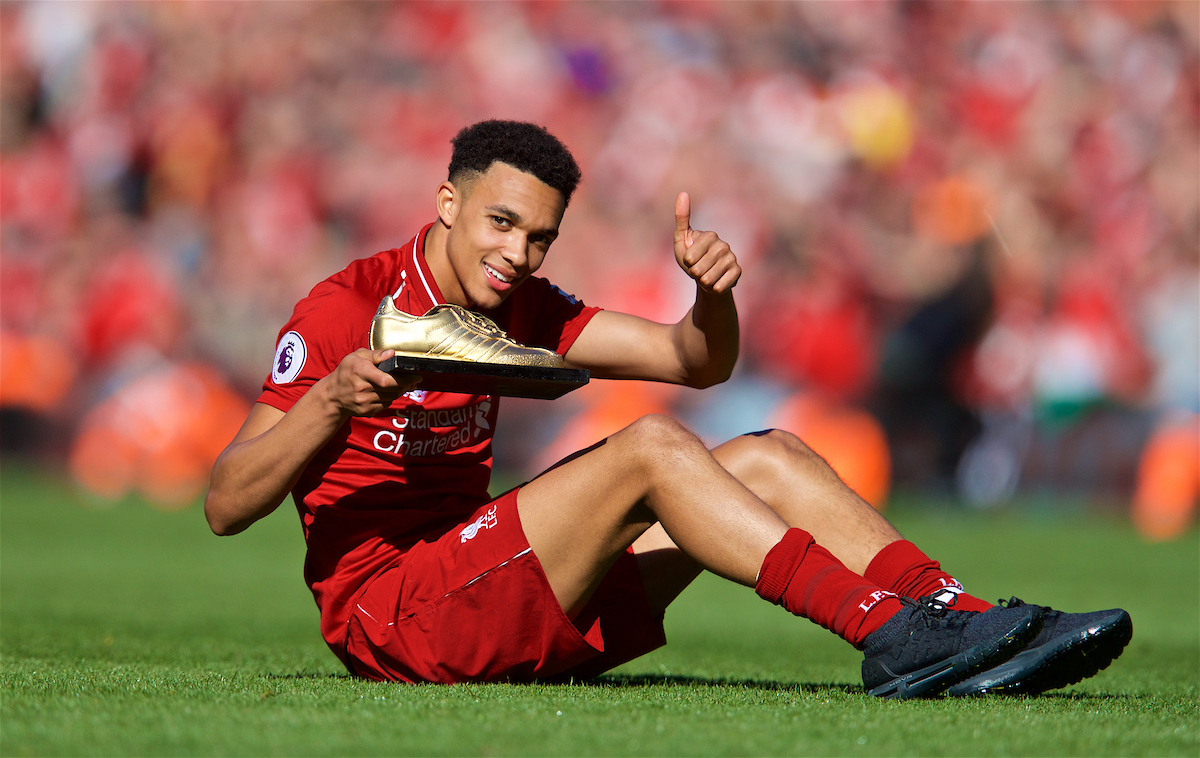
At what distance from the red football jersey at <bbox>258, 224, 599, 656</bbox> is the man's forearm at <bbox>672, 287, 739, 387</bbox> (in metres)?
0.52

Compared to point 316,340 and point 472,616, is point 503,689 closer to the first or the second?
point 472,616

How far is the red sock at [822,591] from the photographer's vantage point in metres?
2.40

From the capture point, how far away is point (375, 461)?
2.77m

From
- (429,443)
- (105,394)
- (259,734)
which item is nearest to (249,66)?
(105,394)

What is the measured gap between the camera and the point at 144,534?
7.77 meters

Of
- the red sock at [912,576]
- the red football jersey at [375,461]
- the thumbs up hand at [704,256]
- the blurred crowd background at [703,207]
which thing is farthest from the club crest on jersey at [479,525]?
the blurred crowd background at [703,207]

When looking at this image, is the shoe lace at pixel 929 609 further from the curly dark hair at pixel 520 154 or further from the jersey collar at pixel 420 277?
the jersey collar at pixel 420 277

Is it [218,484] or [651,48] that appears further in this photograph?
[651,48]

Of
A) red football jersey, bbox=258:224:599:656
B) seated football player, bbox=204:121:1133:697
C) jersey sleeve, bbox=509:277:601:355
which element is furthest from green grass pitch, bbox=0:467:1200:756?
jersey sleeve, bbox=509:277:601:355

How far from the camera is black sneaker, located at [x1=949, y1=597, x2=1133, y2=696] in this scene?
2318 mm

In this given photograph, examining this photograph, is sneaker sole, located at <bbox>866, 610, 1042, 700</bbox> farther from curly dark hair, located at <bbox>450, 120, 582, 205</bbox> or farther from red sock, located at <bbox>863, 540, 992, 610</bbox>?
curly dark hair, located at <bbox>450, 120, 582, 205</bbox>

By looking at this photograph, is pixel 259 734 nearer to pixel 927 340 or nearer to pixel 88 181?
pixel 927 340

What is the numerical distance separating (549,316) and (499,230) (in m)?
0.45

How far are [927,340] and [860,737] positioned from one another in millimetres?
7886
